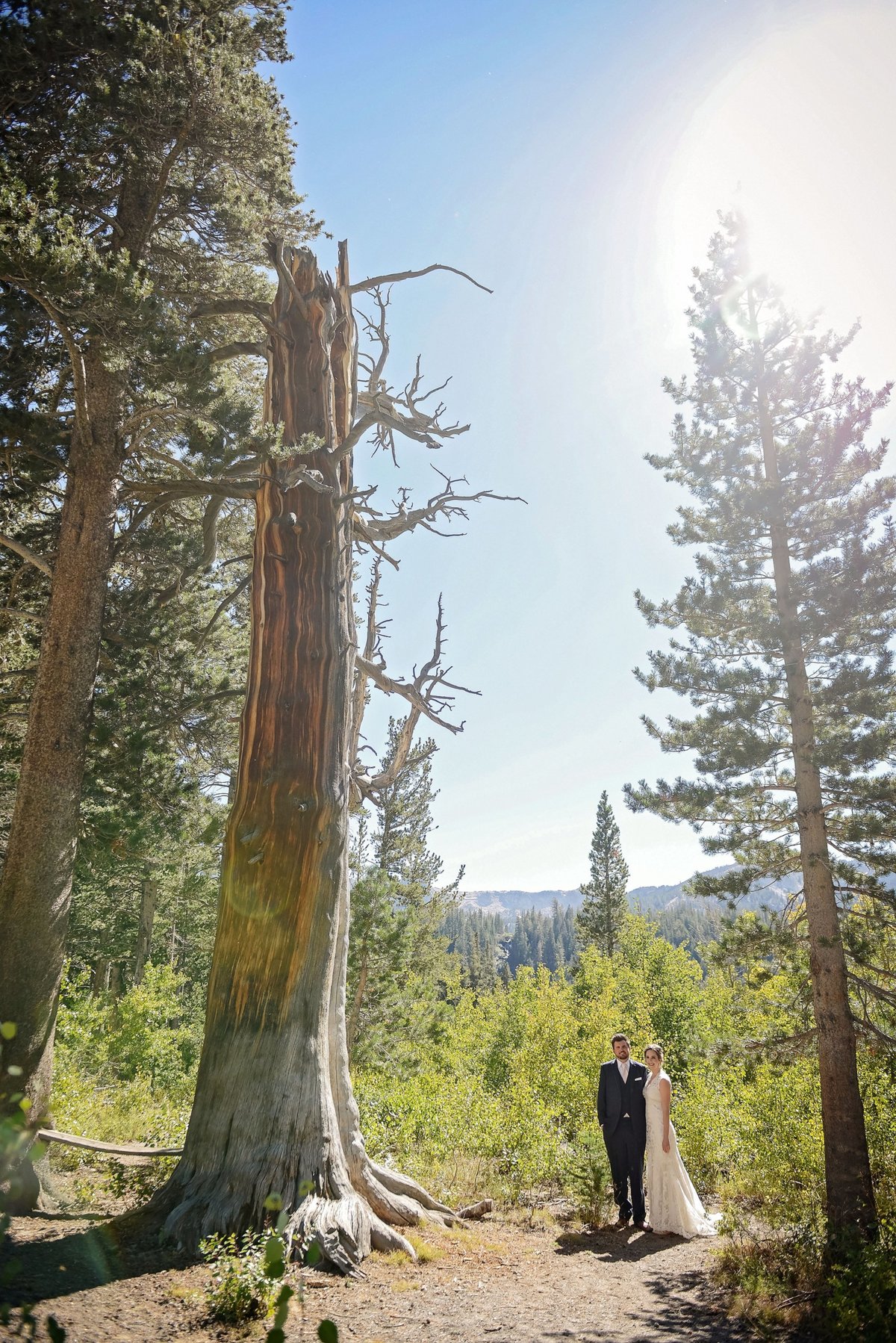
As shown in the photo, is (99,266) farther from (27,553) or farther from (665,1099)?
(665,1099)

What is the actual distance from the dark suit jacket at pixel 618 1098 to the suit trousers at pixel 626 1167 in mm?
57

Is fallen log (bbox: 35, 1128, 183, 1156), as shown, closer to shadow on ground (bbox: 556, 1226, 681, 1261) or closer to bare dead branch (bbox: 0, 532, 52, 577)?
shadow on ground (bbox: 556, 1226, 681, 1261)

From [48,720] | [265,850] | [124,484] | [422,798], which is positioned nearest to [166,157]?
[124,484]

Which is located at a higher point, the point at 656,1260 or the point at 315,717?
the point at 315,717

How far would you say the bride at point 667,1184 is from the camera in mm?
6445

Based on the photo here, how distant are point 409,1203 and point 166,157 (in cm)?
850

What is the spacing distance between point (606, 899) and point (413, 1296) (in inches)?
1382

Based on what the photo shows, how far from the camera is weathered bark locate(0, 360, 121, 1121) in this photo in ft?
17.3

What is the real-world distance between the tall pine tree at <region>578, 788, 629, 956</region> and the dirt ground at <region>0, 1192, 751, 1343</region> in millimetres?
32625

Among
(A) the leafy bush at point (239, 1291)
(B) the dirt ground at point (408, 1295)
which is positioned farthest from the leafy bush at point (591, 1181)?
(A) the leafy bush at point (239, 1291)

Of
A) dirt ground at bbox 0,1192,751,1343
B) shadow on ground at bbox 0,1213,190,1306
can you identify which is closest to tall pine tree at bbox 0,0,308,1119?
shadow on ground at bbox 0,1213,190,1306

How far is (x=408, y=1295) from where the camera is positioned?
3822 millimetres

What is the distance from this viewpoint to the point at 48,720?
19.0 feet

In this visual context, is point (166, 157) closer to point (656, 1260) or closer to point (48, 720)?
point (48, 720)
